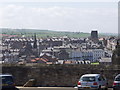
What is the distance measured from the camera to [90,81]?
1927cm

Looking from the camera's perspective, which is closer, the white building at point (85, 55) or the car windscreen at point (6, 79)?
the car windscreen at point (6, 79)

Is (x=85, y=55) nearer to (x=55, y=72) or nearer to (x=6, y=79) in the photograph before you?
(x=55, y=72)

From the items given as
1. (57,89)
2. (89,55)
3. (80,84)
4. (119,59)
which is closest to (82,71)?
(57,89)

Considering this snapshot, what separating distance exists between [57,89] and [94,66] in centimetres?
324

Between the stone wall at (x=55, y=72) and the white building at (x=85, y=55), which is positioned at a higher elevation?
the stone wall at (x=55, y=72)

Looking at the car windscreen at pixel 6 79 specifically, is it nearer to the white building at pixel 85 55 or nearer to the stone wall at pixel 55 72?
the stone wall at pixel 55 72

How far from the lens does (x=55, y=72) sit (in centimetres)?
2392

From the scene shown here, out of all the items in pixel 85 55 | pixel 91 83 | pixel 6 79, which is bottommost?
pixel 85 55

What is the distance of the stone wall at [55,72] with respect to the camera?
23531 mm

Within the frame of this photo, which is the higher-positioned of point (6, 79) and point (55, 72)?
point (6, 79)

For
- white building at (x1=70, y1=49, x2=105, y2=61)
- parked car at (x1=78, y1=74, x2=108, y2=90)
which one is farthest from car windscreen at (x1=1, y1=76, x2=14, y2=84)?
white building at (x1=70, y1=49, x2=105, y2=61)

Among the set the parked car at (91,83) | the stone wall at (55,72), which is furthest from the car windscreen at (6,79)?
the stone wall at (55,72)

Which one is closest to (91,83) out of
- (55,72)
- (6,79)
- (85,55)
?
(6,79)

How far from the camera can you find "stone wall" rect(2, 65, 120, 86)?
926 inches
